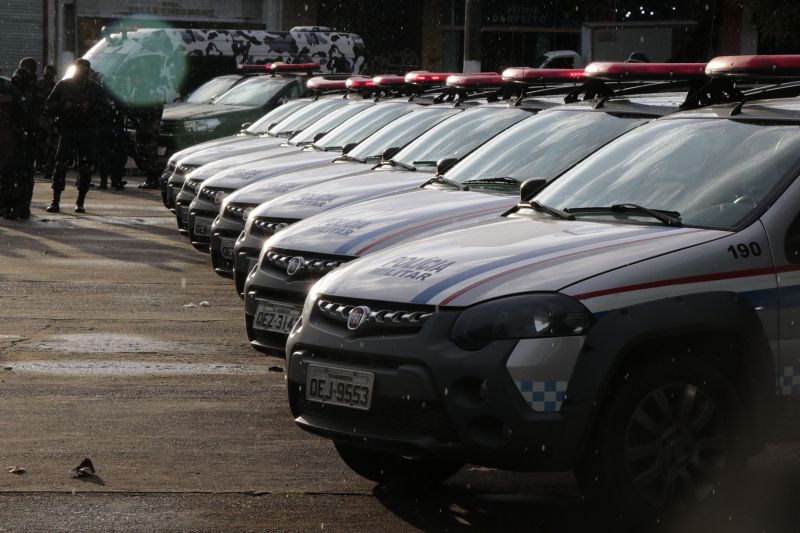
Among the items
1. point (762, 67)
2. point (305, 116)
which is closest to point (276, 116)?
point (305, 116)

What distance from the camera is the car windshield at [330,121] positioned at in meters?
16.2

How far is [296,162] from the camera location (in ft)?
44.8

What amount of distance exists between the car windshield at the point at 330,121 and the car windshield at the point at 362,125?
3.72ft

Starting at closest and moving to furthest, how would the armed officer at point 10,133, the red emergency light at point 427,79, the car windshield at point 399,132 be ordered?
the car windshield at point 399,132, the red emergency light at point 427,79, the armed officer at point 10,133

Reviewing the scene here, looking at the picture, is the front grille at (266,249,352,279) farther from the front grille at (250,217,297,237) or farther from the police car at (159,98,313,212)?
the police car at (159,98,313,212)

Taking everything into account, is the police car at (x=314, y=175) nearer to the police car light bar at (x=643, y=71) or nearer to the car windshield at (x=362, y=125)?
the car windshield at (x=362, y=125)

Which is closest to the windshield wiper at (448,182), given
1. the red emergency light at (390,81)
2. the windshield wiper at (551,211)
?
the windshield wiper at (551,211)

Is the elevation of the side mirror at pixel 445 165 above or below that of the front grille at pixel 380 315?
above

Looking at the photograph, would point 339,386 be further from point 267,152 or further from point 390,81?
point 390,81

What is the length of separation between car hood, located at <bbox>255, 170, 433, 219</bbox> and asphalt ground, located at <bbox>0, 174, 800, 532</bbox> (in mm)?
944

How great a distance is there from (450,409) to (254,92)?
19.0 metres

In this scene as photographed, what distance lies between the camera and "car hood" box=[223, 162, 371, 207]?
37.8 feet

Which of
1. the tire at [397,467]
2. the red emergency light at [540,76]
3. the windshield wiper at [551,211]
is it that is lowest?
the tire at [397,467]

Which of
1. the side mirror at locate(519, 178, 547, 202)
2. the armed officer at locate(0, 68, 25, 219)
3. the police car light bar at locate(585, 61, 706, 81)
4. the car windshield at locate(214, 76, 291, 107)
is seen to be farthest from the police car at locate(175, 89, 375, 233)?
the side mirror at locate(519, 178, 547, 202)
